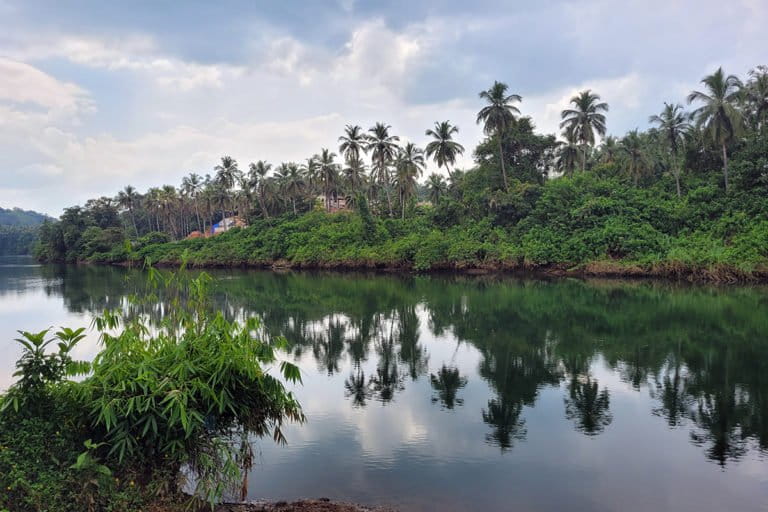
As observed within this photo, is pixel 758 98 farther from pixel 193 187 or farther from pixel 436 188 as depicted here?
pixel 193 187

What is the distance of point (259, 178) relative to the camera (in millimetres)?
79625

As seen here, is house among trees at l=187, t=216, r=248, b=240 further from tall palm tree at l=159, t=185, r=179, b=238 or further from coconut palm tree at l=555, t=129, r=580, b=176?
coconut palm tree at l=555, t=129, r=580, b=176

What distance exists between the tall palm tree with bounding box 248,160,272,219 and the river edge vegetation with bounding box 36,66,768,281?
20 cm

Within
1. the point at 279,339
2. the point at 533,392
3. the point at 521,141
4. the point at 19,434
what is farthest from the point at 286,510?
the point at 521,141

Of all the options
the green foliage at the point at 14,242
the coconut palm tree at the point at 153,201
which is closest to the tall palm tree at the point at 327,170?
the coconut palm tree at the point at 153,201

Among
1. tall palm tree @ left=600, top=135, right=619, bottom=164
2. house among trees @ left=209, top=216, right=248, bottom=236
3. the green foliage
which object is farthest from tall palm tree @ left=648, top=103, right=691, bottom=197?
the green foliage

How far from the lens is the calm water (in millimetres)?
8898

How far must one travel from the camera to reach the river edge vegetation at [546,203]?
137ft

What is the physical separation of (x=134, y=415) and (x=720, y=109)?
50.2 metres

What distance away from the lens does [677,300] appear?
97.1 feet

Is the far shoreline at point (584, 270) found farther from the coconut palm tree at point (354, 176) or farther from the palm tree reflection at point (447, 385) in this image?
the palm tree reflection at point (447, 385)

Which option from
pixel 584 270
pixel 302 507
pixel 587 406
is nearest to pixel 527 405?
pixel 587 406

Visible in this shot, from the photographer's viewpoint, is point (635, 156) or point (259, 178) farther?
point (259, 178)

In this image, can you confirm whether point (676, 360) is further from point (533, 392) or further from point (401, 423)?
point (401, 423)
